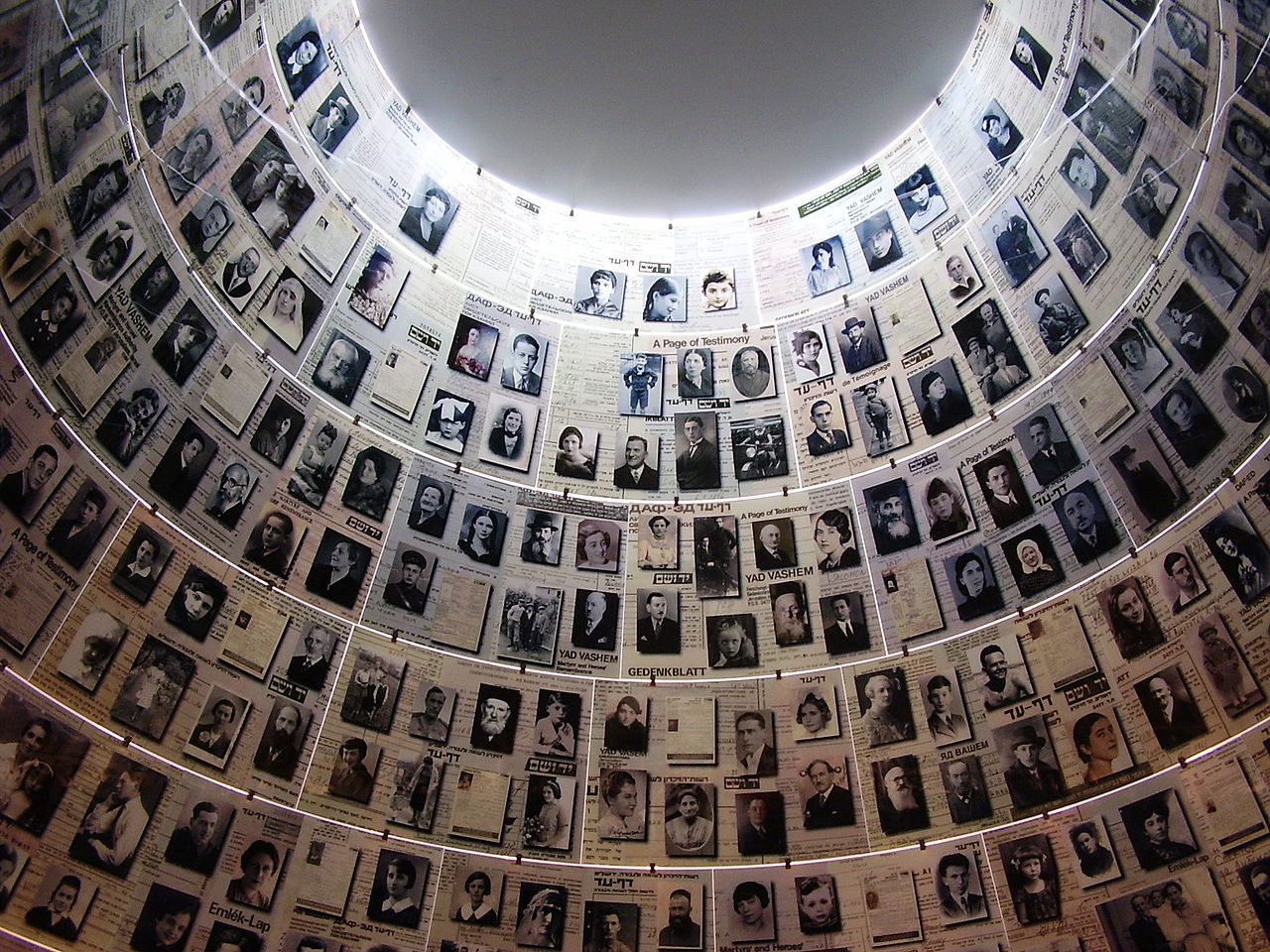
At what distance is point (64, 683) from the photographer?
7609 millimetres

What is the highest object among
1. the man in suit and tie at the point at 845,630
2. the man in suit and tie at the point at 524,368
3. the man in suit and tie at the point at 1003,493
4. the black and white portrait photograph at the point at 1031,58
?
the black and white portrait photograph at the point at 1031,58

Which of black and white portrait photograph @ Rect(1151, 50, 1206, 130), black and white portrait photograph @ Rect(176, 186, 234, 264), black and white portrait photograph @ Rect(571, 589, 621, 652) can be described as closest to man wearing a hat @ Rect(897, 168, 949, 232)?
black and white portrait photograph @ Rect(1151, 50, 1206, 130)

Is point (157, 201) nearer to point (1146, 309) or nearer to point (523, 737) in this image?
point (523, 737)

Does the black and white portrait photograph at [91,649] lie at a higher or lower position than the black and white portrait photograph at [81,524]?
lower

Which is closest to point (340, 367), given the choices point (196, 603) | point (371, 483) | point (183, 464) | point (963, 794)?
point (371, 483)

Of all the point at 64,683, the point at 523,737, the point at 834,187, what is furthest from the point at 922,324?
the point at 64,683

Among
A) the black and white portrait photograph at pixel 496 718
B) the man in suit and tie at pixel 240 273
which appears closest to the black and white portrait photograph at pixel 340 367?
the man in suit and tie at pixel 240 273

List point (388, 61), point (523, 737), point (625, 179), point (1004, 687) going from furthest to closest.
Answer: point (625, 179)
point (388, 61)
point (523, 737)
point (1004, 687)

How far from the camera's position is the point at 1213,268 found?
8086mm

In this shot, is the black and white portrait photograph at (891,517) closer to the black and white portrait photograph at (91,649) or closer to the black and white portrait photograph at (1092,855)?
the black and white portrait photograph at (1092,855)

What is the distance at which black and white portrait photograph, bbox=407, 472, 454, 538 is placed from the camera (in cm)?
1028

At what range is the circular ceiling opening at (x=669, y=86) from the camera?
10125 mm

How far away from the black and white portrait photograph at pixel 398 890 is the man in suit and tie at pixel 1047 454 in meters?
6.44

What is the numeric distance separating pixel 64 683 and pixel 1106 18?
9.76m
